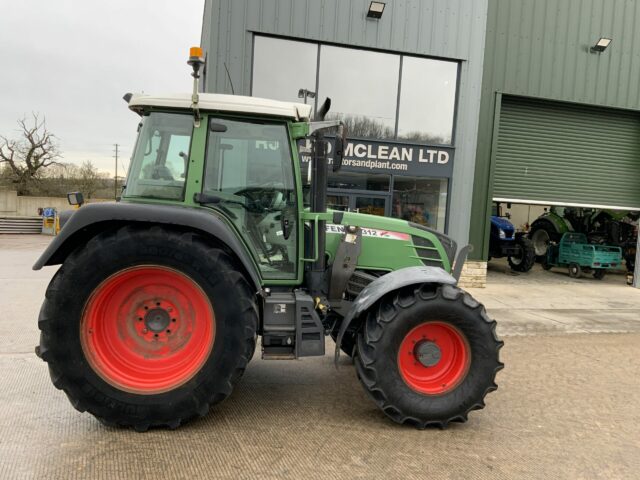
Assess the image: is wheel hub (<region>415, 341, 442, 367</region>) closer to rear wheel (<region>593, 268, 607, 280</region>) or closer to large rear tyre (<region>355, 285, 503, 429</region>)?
large rear tyre (<region>355, 285, 503, 429</region>)

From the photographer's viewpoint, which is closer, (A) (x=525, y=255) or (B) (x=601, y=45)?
(B) (x=601, y=45)

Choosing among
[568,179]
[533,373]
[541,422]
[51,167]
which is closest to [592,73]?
[568,179]

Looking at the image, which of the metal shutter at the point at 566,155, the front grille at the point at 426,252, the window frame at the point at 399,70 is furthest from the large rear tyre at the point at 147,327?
the metal shutter at the point at 566,155

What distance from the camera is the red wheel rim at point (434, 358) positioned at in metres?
3.62

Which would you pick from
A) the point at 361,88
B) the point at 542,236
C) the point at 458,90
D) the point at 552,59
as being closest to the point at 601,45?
the point at 552,59

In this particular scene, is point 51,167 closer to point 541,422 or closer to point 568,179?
point 568,179

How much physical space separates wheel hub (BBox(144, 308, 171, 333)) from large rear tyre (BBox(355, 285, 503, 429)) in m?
1.40

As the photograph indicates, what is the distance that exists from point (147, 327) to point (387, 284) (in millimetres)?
1760

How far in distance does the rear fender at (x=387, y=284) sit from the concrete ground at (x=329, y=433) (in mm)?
639

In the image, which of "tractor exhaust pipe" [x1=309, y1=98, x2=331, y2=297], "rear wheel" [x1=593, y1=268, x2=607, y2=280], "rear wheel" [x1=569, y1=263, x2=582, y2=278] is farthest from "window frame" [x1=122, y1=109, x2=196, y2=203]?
"rear wheel" [x1=593, y1=268, x2=607, y2=280]

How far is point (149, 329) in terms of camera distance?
348 cm

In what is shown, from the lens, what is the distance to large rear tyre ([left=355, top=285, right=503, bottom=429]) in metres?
3.48

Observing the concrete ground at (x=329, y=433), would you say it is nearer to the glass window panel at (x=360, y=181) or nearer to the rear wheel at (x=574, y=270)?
the glass window panel at (x=360, y=181)

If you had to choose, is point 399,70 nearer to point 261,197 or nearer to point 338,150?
point 338,150
